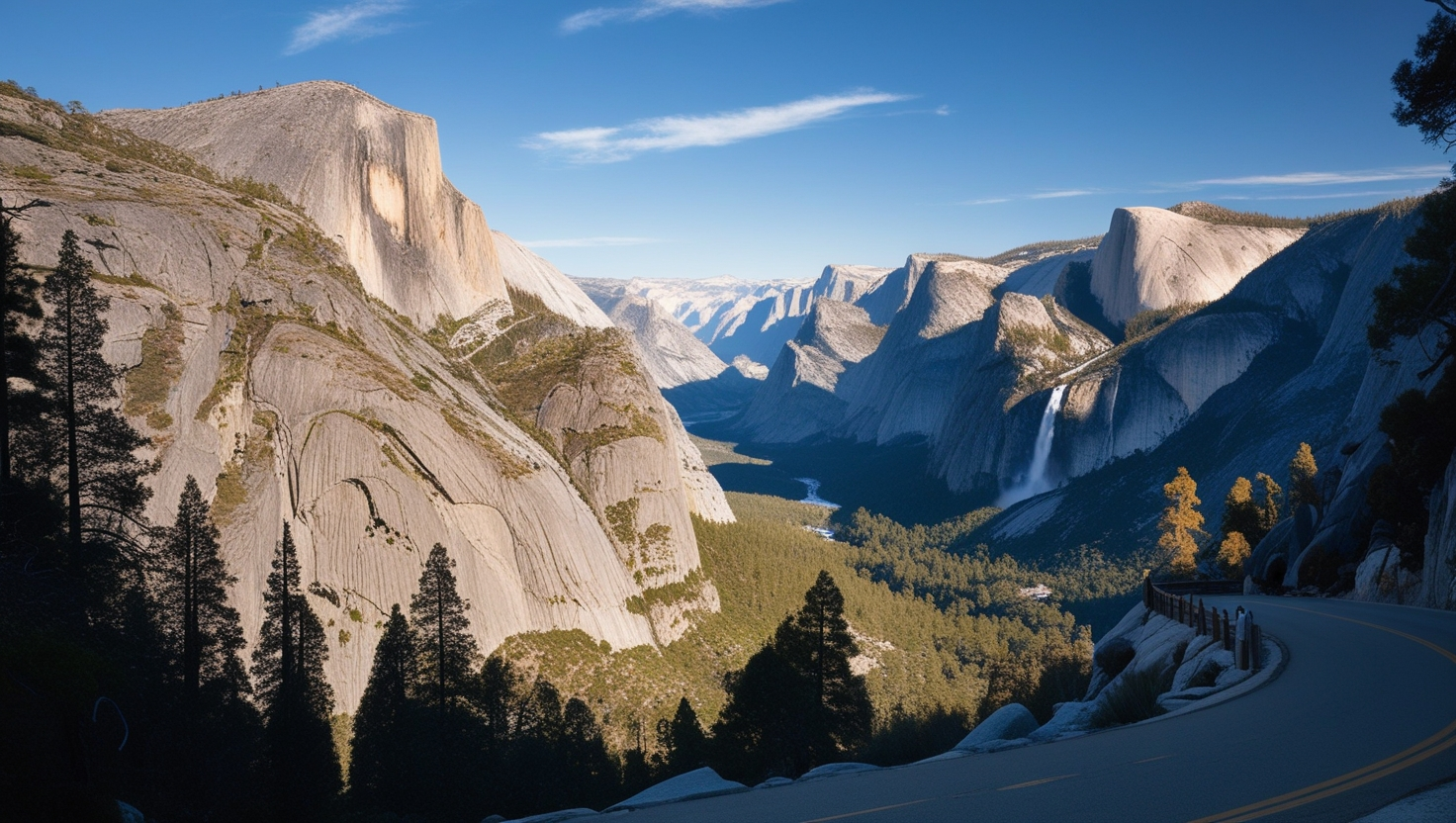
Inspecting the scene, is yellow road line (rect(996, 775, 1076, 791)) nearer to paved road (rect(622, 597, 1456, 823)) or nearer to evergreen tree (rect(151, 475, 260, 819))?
paved road (rect(622, 597, 1456, 823))

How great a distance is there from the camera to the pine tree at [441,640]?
3700 cm

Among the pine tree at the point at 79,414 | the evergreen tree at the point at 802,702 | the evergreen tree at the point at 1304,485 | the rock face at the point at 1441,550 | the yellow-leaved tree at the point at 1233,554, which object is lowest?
the evergreen tree at the point at 802,702

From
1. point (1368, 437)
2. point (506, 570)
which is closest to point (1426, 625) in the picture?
point (1368, 437)

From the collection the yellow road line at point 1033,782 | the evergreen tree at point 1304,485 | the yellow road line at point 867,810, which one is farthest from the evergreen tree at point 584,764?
the evergreen tree at point 1304,485

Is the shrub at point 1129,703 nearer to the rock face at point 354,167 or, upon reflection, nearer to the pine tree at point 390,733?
the pine tree at point 390,733

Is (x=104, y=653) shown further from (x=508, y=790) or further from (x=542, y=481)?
(x=542, y=481)

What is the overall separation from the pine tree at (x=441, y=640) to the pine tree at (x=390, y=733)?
2.58ft

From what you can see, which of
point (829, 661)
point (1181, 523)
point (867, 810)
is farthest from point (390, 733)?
point (1181, 523)

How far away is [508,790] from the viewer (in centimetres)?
3338

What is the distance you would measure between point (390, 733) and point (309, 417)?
78.2ft

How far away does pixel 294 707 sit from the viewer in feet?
98.7

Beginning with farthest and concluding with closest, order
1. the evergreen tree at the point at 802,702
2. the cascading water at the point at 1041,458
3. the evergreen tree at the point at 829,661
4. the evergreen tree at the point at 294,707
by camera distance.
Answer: the cascading water at the point at 1041,458
the evergreen tree at the point at 829,661
the evergreen tree at the point at 802,702
the evergreen tree at the point at 294,707

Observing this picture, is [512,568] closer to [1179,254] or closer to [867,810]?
[867,810]

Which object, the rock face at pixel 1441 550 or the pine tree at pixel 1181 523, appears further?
the pine tree at pixel 1181 523
